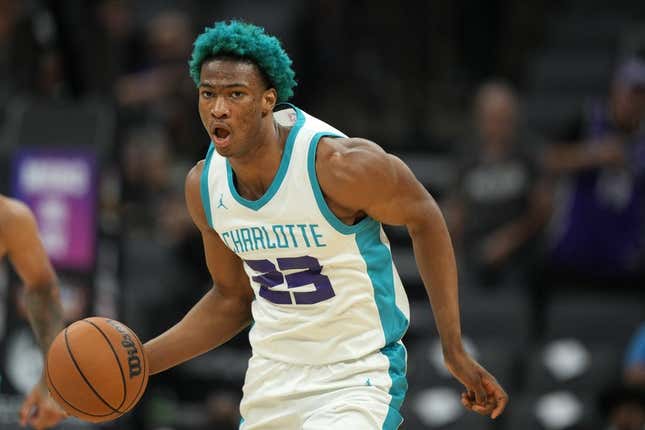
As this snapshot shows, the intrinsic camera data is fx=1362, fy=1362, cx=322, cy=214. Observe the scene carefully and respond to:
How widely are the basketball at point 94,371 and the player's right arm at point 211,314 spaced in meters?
0.25

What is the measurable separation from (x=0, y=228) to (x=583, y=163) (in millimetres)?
5028

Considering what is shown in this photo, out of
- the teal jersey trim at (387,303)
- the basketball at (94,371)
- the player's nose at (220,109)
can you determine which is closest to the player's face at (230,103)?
the player's nose at (220,109)

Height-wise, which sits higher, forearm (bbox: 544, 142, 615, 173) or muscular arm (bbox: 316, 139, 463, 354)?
muscular arm (bbox: 316, 139, 463, 354)

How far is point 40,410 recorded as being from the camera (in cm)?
615

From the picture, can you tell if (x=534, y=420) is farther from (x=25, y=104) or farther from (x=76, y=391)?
(x=76, y=391)

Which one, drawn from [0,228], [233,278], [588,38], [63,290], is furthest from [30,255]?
[588,38]

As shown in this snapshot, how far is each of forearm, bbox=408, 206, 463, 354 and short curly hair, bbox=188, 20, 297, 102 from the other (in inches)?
31.1

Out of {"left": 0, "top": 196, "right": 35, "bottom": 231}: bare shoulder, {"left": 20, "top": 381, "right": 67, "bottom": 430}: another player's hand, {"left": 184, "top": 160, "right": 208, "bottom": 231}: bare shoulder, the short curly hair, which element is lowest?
{"left": 20, "top": 381, "right": 67, "bottom": 430}: another player's hand

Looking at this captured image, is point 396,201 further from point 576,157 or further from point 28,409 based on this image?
point 576,157

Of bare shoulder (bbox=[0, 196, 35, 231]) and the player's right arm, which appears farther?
bare shoulder (bbox=[0, 196, 35, 231])

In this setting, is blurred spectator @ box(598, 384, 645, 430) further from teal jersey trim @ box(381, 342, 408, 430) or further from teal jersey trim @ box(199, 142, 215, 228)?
teal jersey trim @ box(199, 142, 215, 228)

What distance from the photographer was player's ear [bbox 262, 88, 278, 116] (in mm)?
5298

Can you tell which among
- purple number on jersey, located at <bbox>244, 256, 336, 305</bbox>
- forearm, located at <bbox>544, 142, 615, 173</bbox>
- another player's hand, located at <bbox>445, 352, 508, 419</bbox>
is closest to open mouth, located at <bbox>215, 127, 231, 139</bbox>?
purple number on jersey, located at <bbox>244, 256, 336, 305</bbox>

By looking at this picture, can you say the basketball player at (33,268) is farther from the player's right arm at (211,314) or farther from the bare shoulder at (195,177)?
the bare shoulder at (195,177)
